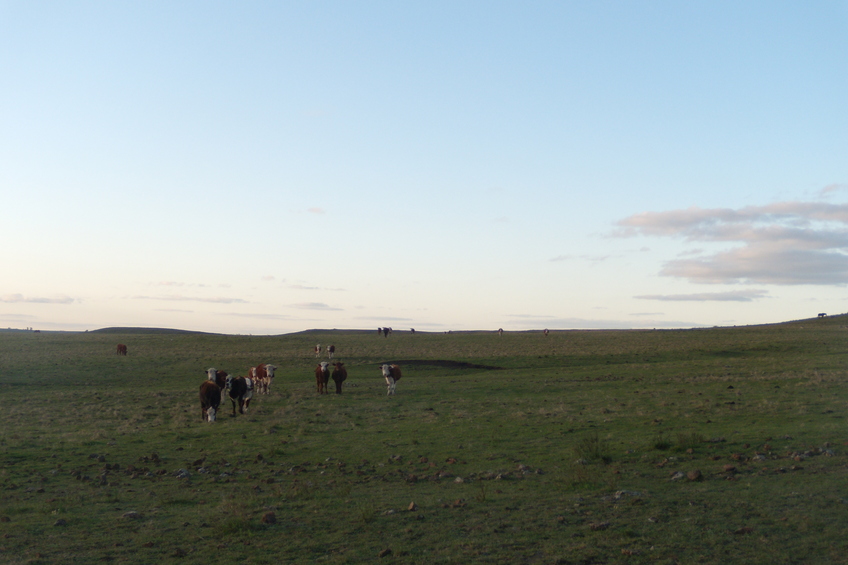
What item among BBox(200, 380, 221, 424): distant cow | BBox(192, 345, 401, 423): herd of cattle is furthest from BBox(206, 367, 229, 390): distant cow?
BBox(200, 380, 221, 424): distant cow

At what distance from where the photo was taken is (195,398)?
29.1 meters

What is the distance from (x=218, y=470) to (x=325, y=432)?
526 cm

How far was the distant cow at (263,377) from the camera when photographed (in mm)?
30875

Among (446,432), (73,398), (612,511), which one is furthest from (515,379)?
(612,511)

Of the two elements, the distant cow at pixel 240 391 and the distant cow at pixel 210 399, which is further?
the distant cow at pixel 240 391

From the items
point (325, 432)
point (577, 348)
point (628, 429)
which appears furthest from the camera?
point (577, 348)

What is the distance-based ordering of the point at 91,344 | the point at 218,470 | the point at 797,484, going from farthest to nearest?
the point at 91,344
the point at 218,470
the point at 797,484

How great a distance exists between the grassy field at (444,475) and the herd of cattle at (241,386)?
0.75m

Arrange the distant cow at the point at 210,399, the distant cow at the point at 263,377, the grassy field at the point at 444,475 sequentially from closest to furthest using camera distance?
the grassy field at the point at 444,475 < the distant cow at the point at 210,399 < the distant cow at the point at 263,377

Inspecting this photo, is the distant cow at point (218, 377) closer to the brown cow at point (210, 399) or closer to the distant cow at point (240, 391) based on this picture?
the distant cow at point (240, 391)

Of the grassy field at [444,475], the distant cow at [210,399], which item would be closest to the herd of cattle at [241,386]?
the distant cow at [210,399]

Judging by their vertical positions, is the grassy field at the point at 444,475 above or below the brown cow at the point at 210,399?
below

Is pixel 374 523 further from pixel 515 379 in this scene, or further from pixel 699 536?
pixel 515 379

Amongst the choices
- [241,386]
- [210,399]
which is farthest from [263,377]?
[210,399]
